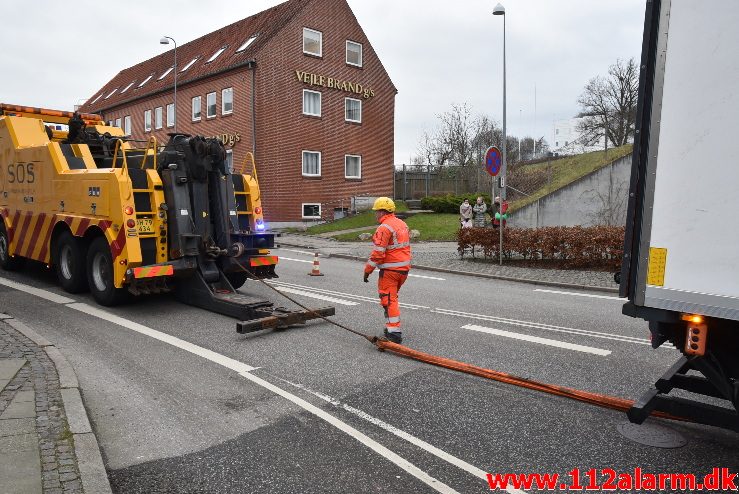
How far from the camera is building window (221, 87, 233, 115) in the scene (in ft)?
99.3

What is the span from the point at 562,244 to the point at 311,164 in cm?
1868

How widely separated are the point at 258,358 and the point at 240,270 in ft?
9.18

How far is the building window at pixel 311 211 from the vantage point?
3062 centimetres

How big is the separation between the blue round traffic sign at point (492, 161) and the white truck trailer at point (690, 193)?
11146mm

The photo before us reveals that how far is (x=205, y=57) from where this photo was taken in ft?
111

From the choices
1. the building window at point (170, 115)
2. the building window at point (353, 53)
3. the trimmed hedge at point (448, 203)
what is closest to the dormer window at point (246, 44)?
the building window at point (353, 53)

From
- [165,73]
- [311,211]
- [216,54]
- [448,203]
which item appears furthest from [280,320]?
[165,73]

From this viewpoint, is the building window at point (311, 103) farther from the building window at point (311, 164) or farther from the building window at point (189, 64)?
the building window at point (189, 64)

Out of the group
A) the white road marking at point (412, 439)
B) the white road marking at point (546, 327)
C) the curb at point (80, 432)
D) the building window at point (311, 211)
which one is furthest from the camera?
the building window at point (311, 211)

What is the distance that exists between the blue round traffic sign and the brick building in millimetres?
16440

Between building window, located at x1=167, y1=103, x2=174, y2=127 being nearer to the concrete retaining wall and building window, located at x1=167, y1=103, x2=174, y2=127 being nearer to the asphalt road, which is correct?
the concrete retaining wall

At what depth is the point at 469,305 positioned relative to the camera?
9.85m

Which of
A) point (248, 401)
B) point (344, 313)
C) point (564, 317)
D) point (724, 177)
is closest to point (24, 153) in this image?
point (344, 313)

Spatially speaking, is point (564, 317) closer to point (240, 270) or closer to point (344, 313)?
point (344, 313)
